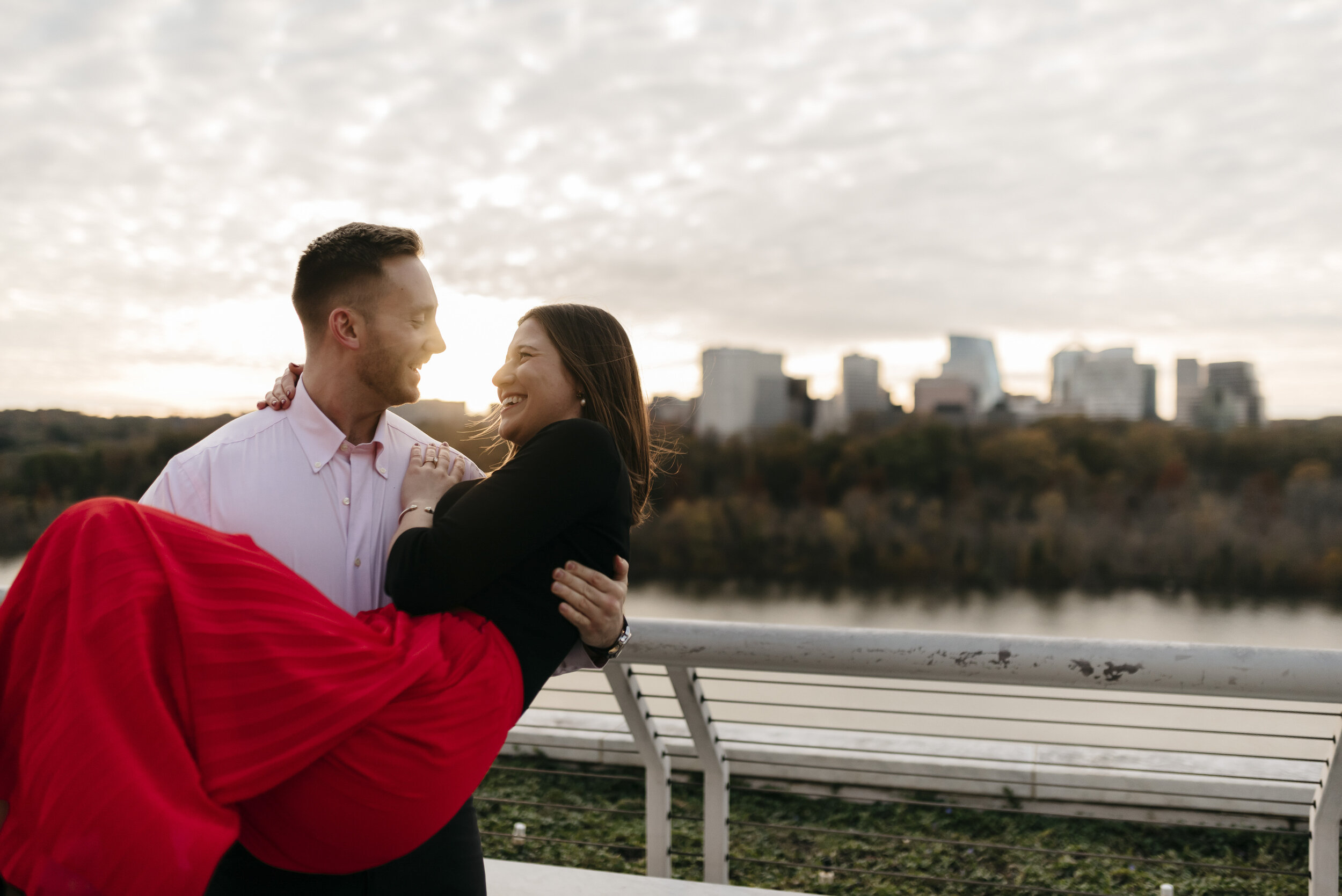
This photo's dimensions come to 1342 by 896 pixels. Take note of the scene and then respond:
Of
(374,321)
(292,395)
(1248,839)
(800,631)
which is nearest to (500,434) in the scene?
(374,321)

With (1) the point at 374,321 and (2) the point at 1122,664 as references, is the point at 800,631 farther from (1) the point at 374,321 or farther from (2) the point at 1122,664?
(1) the point at 374,321

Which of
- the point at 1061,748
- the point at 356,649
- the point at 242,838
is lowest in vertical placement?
the point at 1061,748

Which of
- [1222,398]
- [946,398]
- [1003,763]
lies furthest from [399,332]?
[946,398]

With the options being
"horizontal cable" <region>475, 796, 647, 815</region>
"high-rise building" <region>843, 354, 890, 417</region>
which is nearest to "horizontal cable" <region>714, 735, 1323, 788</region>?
"horizontal cable" <region>475, 796, 647, 815</region>

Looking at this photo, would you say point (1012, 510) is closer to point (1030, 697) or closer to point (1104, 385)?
point (1104, 385)

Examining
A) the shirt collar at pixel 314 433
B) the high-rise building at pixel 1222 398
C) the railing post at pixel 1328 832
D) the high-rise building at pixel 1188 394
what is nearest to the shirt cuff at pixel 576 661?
the shirt collar at pixel 314 433

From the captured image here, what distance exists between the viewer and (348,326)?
149 centimetres

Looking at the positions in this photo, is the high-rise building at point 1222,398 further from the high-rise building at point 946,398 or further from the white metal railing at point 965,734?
the white metal railing at point 965,734

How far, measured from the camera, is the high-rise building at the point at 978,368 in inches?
944

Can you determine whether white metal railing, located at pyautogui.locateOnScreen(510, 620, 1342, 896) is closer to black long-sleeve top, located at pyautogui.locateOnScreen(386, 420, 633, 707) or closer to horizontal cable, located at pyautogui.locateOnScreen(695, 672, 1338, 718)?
horizontal cable, located at pyautogui.locateOnScreen(695, 672, 1338, 718)

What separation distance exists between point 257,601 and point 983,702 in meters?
8.64

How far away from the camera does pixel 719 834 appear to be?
206cm

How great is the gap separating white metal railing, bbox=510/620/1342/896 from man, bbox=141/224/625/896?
18.7 inches

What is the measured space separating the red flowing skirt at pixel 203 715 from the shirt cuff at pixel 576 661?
0.87ft
